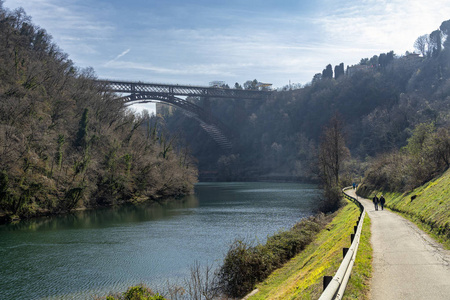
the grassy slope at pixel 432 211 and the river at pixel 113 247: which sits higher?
the grassy slope at pixel 432 211

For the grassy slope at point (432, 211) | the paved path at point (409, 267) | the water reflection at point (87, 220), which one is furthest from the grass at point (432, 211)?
the water reflection at point (87, 220)

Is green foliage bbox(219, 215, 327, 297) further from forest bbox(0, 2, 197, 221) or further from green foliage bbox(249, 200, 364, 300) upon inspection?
forest bbox(0, 2, 197, 221)

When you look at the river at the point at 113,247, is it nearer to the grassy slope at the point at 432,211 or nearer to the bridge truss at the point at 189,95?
the grassy slope at the point at 432,211

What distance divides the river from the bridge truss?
4226 cm

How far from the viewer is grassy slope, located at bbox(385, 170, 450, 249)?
39.5 ft

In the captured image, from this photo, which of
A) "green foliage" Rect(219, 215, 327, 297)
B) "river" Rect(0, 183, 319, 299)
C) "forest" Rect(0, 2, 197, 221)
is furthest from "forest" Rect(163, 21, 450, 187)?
"green foliage" Rect(219, 215, 327, 297)

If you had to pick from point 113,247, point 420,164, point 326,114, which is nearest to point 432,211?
point 420,164

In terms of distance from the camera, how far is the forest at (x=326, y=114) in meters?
87.9

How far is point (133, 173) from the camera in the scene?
5169cm

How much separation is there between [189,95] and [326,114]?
46243 millimetres

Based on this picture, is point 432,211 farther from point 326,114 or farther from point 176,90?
point 326,114

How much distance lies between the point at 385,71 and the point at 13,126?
10788cm

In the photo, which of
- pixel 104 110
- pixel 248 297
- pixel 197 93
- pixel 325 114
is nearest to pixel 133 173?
pixel 104 110

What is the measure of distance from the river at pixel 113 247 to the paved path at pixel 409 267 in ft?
22.8
